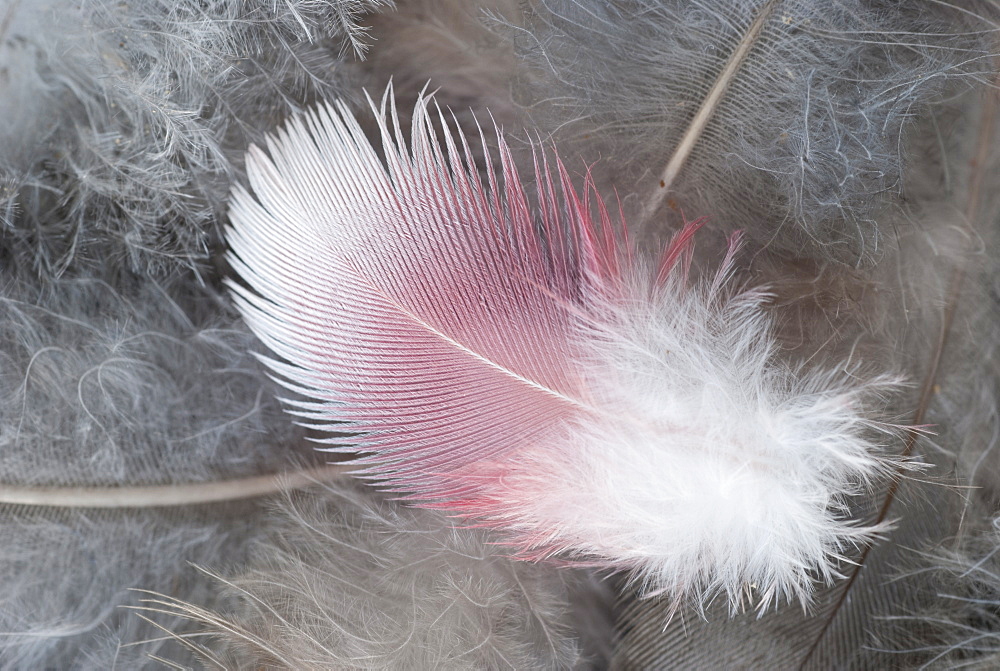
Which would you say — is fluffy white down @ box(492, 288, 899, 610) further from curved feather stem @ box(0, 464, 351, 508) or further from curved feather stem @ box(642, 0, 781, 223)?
curved feather stem @ box(0, 464, 351, 508)

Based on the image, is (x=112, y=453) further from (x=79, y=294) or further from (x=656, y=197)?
(x=656, y=197)

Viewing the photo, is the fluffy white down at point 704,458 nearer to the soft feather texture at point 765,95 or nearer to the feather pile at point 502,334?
the feather pile at point 502,334

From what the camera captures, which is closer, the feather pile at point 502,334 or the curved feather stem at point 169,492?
the feather pile at point 502,334

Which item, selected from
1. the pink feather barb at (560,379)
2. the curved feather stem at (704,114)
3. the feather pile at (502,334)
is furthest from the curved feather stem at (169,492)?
the curved feather stem at (704,114)

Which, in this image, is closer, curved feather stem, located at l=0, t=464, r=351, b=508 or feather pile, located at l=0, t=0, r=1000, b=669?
feather pile, located at l=0, t=0, r=1000, b=669

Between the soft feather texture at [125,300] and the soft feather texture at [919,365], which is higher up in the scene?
the soft feather texture at [919,365]

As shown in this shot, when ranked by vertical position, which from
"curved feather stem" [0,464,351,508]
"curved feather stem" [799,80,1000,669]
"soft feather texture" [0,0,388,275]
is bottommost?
"curved feather stem" [0,464,351,508]

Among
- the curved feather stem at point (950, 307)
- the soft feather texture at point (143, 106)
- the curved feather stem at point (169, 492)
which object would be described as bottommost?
the curved feather stem at point (169, 492)

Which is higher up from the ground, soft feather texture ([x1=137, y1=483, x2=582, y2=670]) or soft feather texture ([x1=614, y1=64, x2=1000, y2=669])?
soft feather texture ([x1=614, y1=64, x2=1000, y2=669])

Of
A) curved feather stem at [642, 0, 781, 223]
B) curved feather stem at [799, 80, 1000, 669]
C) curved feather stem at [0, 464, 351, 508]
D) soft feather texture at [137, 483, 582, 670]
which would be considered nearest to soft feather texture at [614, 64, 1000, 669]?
curved feather stem at [799, 80, 1000, 669]
